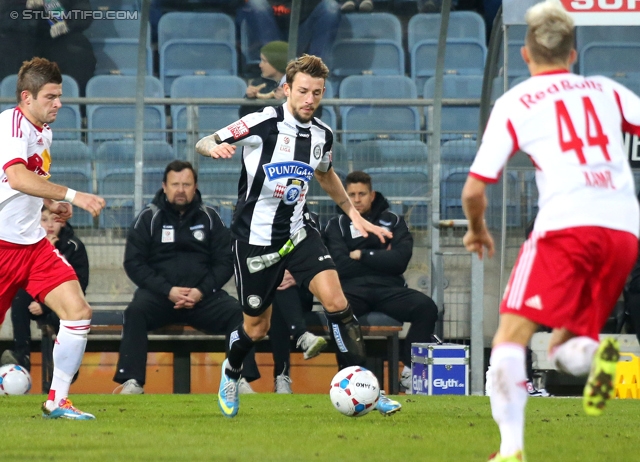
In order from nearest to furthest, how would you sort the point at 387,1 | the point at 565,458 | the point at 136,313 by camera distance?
the point at 565,458
the point at 136,313
the point at 387,1

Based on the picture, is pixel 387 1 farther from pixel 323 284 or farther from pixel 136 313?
pixel 323 284

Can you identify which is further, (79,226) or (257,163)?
(79,226)

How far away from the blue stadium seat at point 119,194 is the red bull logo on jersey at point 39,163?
3722 mm

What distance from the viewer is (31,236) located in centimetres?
664

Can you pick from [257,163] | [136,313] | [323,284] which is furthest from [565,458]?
[136,313]

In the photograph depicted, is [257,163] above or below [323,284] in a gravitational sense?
above

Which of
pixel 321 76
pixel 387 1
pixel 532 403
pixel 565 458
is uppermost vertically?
pixel 387 1

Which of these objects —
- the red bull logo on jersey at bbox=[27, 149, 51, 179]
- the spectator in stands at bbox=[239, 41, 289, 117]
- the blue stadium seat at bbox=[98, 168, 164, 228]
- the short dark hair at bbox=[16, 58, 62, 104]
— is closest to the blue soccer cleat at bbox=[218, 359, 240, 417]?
the red bull logo on jersey at bbox=[27, 149, 51, 179]

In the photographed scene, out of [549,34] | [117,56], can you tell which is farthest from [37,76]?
[117,56]

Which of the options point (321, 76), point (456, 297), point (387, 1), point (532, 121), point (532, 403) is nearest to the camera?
point (532, 121)

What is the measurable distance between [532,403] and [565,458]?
136 inches

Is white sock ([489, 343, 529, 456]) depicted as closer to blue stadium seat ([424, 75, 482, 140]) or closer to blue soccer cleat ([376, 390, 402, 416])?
blue soccer cleat ([376, 390, 402, 416])

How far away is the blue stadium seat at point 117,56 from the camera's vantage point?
36.0 feet

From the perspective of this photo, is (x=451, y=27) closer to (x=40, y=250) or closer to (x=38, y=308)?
(x=38, y=308)
